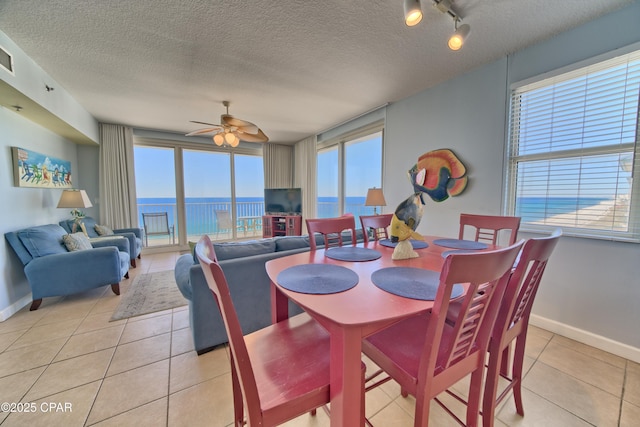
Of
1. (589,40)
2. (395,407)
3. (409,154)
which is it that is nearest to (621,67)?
(589,40)

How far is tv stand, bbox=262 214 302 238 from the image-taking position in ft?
17.6

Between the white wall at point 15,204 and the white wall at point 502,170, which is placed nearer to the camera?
the white wall at point 502,170

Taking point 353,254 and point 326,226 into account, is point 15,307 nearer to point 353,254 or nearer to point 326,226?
point 326,226

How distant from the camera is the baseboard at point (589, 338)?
64.8 inches

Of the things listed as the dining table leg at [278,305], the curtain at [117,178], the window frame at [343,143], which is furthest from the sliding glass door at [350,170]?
the curtain at [117,178]

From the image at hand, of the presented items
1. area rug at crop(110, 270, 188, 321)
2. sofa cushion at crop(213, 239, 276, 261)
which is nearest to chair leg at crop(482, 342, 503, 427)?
sofa cushion at crop(213, 239, 276, 261)

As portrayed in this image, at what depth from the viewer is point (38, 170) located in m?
2.83

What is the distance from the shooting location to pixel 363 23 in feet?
5.82

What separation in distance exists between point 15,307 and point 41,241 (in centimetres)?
66

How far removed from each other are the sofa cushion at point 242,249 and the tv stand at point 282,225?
3367 millimetres

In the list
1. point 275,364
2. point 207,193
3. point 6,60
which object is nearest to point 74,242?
point 6,60

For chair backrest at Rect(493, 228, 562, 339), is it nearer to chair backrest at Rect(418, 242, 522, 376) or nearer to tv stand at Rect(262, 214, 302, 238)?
chair backrest at Rect(418, 242, 522, 376)

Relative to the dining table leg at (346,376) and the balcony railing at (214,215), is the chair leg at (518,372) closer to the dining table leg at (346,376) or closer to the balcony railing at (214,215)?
the dining table leg at (346,376)

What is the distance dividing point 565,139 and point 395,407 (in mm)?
2473
